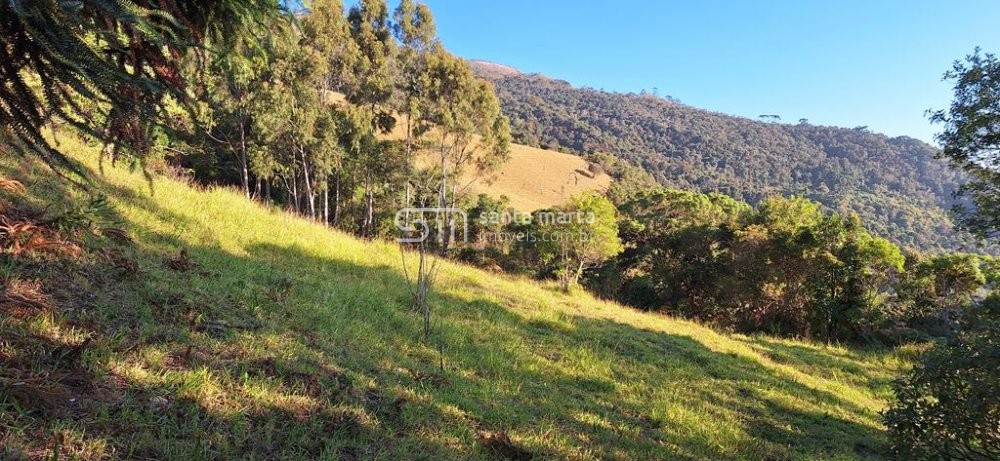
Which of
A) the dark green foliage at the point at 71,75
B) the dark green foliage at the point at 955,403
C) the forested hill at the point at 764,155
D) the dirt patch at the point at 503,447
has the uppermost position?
the forested hill at the point at 764,155

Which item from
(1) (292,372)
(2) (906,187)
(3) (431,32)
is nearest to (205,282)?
(1) (292,372)

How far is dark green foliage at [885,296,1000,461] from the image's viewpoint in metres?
3.39

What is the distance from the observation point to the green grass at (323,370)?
7.85 feet

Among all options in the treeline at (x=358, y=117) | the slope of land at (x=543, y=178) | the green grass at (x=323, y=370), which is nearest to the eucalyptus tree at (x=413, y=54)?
the treeline at (x=358, y=117)

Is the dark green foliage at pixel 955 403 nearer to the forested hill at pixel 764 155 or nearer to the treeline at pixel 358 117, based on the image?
the treeline at pixel 358 117

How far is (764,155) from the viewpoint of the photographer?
114m

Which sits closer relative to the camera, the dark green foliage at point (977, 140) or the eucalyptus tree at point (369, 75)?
the dark green foliage at point (977, 140)

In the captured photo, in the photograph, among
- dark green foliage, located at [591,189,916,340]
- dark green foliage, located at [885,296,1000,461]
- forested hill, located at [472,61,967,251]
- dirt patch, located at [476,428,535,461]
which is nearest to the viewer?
dirt patch, located at [476,428,535,461]

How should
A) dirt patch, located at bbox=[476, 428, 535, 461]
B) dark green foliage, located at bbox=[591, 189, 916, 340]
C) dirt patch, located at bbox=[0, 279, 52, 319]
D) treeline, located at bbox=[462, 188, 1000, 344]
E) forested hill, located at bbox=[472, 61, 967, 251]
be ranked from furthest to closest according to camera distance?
forested hill, located at bbox=[472, 61, 967, 251] → dark green foliage, located at bbox=[591, 189, 916, 340] → treeline, located at bbox=[462, 188, 1000, 344] → dirt patch, located at bbox=[476, 428, 535, 461] → dirt patch, located at bbox=[0, 279, 52, 319]

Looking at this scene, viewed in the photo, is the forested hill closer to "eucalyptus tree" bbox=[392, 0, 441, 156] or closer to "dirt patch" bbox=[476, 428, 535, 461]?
"eucalyptus tree" bbox=[392, 0, 441, 156]

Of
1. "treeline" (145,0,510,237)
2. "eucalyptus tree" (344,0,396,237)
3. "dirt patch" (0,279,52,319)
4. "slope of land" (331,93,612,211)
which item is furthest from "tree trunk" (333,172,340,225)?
"dirt patch" (0,279,52,319)

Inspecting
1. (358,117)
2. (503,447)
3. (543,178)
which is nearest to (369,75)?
(358,117)

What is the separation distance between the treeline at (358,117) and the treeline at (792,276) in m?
7.35

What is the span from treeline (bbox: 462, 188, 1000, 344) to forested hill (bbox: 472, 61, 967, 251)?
55935 millimetres
